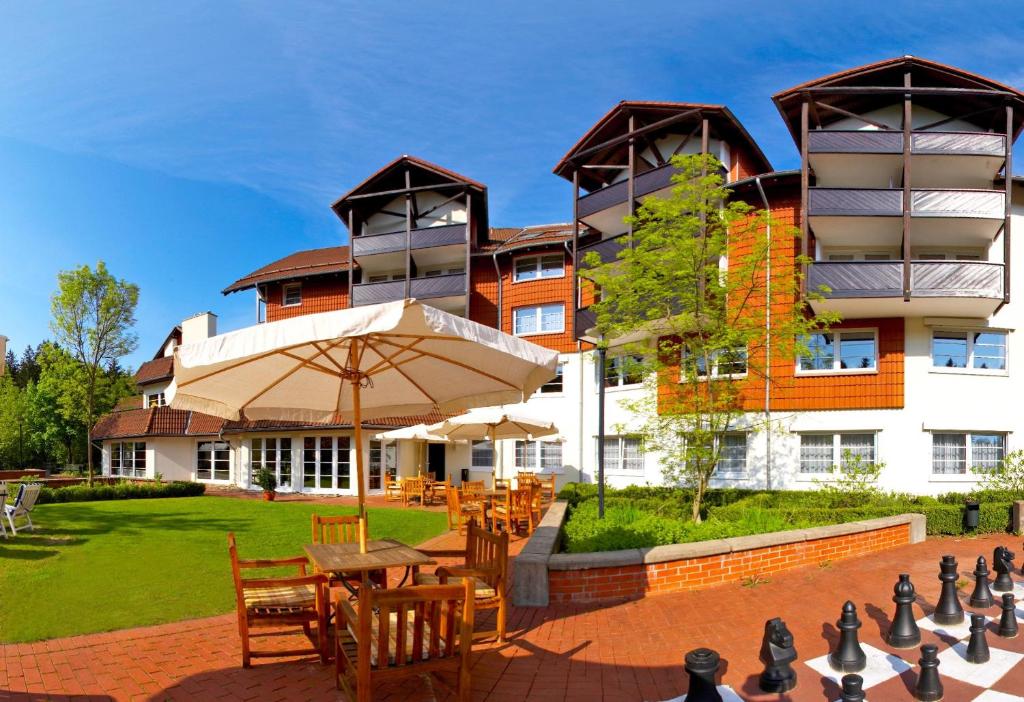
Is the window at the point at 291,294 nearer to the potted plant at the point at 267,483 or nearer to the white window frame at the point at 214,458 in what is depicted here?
the white window frame at the point at 214,458

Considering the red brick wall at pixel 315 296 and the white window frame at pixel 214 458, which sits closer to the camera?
the red brick wall at pixel 315 296

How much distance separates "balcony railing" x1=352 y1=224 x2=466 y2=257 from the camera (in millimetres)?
25641

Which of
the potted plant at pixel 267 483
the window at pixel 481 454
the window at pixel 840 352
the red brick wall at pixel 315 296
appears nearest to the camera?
the window at pixel 840 352

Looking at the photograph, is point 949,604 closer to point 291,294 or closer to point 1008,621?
point 1008,621

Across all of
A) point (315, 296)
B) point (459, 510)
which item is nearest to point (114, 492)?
point (315, 296)

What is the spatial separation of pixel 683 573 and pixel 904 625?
2329mm

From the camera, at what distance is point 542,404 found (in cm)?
2389

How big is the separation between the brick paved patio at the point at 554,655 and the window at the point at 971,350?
1270 centimetres

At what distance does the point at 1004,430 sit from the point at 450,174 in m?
20.0

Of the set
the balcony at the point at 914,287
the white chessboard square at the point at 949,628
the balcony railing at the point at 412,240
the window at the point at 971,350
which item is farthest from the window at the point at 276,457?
the white chessboard square at the point at 949,628

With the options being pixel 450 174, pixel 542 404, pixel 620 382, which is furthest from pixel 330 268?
pixel 620 382

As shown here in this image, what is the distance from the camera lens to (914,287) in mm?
16469

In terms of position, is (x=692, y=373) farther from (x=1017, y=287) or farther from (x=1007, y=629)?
(x=1017, y=287)

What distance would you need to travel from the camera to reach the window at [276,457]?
26769 mm
